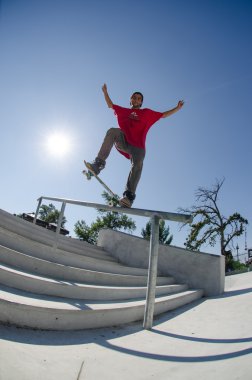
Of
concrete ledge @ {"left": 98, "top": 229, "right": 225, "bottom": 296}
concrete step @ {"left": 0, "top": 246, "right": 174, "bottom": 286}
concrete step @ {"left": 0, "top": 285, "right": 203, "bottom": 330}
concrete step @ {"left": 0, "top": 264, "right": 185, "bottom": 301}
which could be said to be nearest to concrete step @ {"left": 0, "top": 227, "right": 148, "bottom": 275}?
concrete step @ {"left": 0, "top": 246, "right": 174, "bottom": 286}

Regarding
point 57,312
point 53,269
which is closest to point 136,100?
point 53,269

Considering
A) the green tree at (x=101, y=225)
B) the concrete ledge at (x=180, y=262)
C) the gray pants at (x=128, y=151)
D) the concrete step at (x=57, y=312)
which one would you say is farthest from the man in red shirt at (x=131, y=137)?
the green tree at (x=101, y=225)

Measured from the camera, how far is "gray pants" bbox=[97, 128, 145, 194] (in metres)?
3.58

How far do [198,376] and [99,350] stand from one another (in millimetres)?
710

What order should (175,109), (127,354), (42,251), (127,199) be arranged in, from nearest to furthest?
1. (127,354)
2. (42,251)
3. (127,199)
4. (175,109)

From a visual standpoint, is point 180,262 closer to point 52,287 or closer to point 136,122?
point 136,122

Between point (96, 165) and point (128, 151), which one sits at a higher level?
point (128, 151)

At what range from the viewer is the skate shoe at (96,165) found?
3.62 metres

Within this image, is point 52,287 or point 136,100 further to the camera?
point 136,100

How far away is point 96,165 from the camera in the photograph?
11.9ft

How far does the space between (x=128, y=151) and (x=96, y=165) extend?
59 centimetres

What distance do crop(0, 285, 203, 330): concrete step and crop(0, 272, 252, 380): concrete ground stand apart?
0.24 feet

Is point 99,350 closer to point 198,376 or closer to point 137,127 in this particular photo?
point 198,376

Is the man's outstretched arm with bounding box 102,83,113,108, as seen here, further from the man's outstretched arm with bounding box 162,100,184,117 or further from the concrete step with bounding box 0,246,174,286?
the concrete step with bounding box 0,246,174,286
